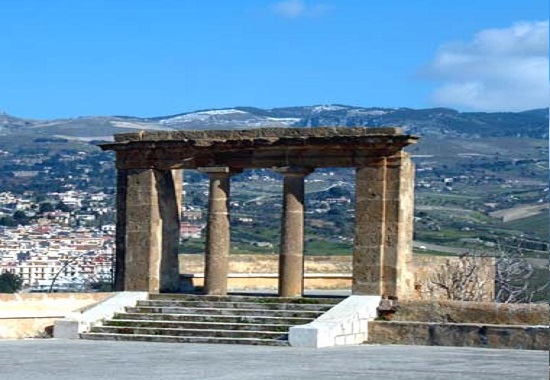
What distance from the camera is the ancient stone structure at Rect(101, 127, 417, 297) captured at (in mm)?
28375

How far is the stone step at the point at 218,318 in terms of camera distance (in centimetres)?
2738

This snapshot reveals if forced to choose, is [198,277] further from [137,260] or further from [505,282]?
[505,282]

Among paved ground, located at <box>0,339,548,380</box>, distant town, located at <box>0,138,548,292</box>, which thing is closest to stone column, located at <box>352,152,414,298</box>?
paved ground, located at <box>0,339,548,380</box>

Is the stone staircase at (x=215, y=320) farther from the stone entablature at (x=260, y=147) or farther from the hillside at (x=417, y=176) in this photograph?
the hillside at (x=417, y=176)

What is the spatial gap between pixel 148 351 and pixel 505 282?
18686 mm

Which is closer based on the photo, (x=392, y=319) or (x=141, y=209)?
(x=392, y=319)

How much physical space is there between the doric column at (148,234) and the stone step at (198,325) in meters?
2.25

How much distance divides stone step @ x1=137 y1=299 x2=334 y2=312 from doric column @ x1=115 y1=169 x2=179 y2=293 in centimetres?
102

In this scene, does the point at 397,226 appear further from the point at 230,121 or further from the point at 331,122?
the point at 230,121

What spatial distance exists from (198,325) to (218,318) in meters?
0.51

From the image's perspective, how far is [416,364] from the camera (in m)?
21.5

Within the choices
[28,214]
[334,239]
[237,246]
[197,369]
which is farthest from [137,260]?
[28,214]

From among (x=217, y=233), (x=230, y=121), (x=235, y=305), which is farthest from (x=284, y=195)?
(x=230, y=121)

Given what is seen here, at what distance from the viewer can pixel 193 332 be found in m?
27.2
